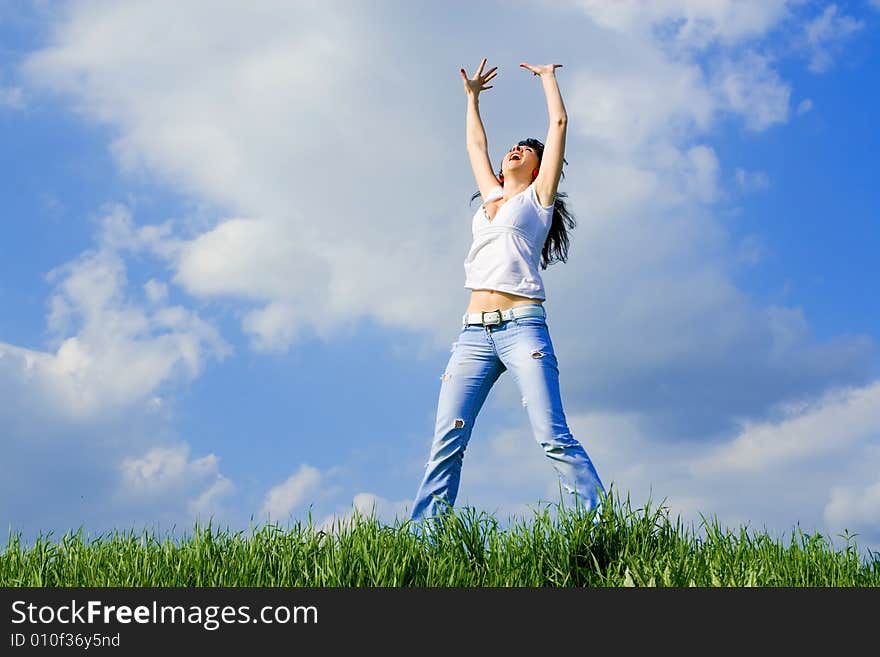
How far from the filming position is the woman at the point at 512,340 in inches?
229

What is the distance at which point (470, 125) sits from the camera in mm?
7105

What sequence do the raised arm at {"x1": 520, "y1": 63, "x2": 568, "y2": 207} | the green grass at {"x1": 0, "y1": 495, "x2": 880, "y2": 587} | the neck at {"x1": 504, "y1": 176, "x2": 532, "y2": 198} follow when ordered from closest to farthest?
1. the green grass at {"x1": 0, "y1": 495, "x2": 880, "y2": 587}
2. the raised arm at {"x1": 520, "y1": 63, "x2": 568, "y2": 207}
3. the neck at {"x1": 504, "y1": 176, "x2": 532, "y2": 198}

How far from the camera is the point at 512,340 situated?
19.4ft

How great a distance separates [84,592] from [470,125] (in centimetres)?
450

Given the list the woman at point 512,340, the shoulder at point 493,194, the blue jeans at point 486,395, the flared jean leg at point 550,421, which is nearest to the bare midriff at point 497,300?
the woman at point 512,340

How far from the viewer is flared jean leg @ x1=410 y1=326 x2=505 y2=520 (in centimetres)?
605

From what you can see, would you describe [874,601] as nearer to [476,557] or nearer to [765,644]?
[765,644]

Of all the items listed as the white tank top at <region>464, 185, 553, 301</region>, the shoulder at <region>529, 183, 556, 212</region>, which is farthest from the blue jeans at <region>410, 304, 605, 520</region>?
the shoulder at <region>529, 183, 556, 212</region>

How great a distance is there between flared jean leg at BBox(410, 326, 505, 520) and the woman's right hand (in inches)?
85.9

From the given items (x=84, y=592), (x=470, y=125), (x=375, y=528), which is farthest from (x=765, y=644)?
(x=470, y=125)

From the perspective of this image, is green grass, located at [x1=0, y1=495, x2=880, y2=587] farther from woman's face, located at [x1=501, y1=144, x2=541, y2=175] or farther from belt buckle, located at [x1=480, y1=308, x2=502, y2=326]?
woman's face, located at [x1=501, y1=144, x2=541, y2=175]

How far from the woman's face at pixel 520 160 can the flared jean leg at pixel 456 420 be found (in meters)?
1.33

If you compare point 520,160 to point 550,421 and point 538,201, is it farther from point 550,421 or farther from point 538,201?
point 550,421

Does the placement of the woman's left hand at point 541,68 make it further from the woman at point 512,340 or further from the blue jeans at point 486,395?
the blue jeans at point 486,395
